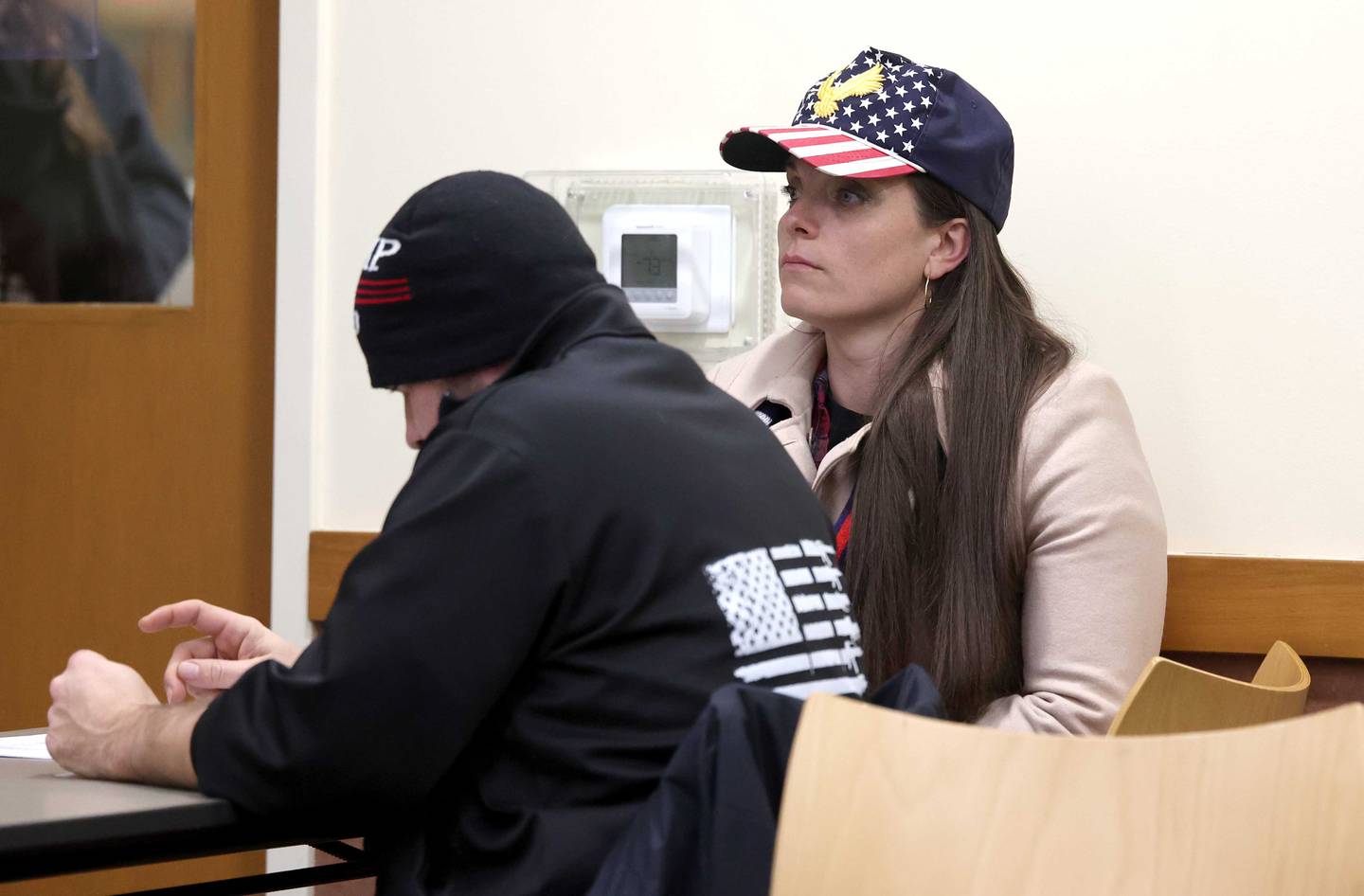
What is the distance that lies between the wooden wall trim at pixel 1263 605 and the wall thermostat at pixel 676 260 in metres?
0.87

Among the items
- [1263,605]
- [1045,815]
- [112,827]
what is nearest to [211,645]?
[112,827]

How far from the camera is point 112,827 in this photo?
1.16 meters

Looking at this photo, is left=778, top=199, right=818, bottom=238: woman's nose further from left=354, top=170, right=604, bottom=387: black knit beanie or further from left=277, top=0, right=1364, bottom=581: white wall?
left=354, top=170, right=604, bottom=387: black knit beanie

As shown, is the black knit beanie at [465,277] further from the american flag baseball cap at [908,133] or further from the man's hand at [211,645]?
the american flag baseball cap at [908,133]

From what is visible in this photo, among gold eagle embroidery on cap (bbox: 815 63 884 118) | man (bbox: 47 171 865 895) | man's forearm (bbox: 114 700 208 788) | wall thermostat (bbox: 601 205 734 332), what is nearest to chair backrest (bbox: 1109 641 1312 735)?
man (bbox: 47 171 865 895)

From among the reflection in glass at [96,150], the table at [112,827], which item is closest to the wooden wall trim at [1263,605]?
the table at [112,827]

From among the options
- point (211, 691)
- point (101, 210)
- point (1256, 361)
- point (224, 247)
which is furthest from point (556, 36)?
point (211, 691)

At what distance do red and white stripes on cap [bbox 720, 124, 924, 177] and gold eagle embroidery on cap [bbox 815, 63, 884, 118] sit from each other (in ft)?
0.21

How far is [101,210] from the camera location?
2.86 m

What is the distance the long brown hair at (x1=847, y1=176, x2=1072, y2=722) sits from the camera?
2.06 meters

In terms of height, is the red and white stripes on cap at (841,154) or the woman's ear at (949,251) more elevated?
the red and white stripes on cap at (841,154)

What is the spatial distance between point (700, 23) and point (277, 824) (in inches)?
67.0

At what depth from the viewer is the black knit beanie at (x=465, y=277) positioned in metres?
1.37

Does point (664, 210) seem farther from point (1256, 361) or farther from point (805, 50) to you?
point (1256, 361)
